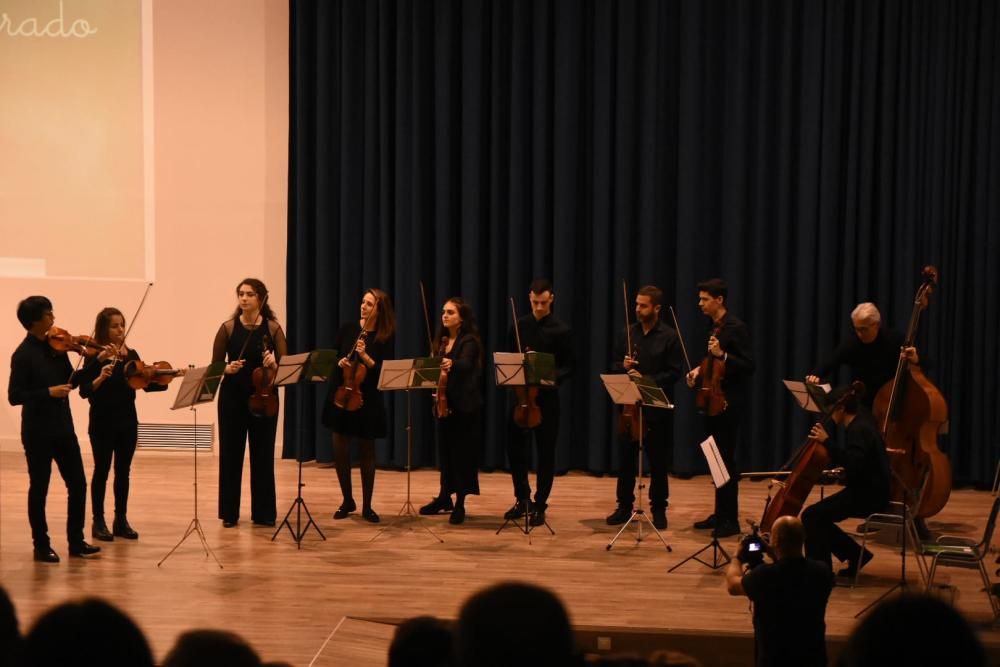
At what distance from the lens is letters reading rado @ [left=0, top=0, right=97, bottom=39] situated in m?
9.40

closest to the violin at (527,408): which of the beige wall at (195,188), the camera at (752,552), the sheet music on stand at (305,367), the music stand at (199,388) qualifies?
the sheet music on stand at (305,367)

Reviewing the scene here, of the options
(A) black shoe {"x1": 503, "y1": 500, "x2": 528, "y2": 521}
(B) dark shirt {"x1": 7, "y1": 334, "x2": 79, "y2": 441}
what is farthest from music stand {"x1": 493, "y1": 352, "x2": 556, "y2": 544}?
(B) dark shirt {"x1": 7, "y1": 334, "x2": 79, "y2": 441}

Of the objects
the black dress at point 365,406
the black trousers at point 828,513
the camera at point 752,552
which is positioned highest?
the black dress at point 365,406

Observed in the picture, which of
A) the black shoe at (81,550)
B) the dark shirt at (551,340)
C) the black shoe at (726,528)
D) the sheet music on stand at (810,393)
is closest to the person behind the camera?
the sheet music on stand at (810,393)

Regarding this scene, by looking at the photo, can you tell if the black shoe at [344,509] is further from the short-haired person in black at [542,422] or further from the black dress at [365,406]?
the short-haired person in black at [542,422]

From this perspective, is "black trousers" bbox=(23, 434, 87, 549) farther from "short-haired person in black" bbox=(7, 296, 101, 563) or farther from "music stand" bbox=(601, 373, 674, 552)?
"music stand" bbox=(601, 373, 674, 552)

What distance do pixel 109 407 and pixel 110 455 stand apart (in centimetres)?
31

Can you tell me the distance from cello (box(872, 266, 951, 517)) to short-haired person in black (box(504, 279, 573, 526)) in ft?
6.43

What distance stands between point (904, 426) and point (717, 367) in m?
1.11

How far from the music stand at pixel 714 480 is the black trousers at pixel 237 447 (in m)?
2.55

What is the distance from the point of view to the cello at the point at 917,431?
21.2 feet

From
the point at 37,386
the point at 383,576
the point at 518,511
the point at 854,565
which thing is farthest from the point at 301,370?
the point at 854,565

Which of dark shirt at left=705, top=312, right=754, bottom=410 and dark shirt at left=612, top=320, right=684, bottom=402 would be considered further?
dark shirt at left=612, top=320, right=684, bottom=402

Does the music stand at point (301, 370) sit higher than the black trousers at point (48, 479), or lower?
higher
